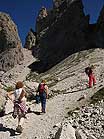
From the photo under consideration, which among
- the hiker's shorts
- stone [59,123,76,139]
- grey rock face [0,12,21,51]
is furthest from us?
grey rock face [0,12,21,51]

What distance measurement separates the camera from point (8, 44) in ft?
544

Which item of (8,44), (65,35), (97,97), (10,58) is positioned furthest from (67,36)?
(97,97)

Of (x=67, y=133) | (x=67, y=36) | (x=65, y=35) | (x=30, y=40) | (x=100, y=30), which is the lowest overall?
(x=67, y=133)

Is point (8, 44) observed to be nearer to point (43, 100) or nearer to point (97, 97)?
point (43, 100)

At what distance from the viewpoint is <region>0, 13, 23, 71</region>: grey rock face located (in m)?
155

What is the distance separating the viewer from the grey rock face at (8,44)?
15500 centimetres

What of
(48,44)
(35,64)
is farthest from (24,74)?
(48,44)

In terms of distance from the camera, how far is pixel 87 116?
2092cm

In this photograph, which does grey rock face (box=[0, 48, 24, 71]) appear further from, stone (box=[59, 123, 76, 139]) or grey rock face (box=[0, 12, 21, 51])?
stone (box=[59, 123, 76, 139])

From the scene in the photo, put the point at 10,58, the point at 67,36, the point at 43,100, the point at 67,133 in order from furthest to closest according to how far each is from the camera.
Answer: the point at 10,58, the point at 67,36, the point at 43,100, the point at 67,133

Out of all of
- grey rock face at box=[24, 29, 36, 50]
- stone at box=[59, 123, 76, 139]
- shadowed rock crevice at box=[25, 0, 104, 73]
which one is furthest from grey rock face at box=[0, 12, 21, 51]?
stone at box=[59, 123, 76, 139]

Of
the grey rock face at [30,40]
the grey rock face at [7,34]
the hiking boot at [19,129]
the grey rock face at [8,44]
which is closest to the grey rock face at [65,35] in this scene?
the grey rock face at [8,44]

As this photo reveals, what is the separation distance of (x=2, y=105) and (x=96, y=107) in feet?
27.3

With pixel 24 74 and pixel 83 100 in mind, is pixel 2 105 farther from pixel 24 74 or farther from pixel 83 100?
pixel 24 74
